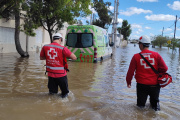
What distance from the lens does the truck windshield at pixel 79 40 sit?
37.4 ft

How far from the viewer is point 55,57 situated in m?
4.43

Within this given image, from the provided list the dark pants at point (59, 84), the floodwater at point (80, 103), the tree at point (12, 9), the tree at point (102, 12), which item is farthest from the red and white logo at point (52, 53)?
the tree at point (102, 12)

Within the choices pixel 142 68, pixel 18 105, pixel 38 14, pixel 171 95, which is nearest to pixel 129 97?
pixel 171 95

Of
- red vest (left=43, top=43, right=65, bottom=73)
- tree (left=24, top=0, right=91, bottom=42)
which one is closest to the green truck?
tree (left=24, top=0, right=91, bottom=42)

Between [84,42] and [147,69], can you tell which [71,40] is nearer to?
[84,42]

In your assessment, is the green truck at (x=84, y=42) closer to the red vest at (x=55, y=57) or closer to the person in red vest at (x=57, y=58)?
the person in red vest at (x=57, y=58)

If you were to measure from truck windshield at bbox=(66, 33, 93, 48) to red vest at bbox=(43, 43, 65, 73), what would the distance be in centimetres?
702

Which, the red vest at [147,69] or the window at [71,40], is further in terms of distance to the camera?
the window at [71,40]

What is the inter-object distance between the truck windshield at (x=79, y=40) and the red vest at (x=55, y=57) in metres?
7.02

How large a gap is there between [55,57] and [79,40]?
7.23m

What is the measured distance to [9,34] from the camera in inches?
709

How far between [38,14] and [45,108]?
9.95 meters

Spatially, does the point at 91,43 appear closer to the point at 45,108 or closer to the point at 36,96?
the point at 36,96

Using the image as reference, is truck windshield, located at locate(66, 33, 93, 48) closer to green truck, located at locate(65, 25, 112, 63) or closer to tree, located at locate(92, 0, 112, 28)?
green truck, located at locate(65, 25, 112, 63)
